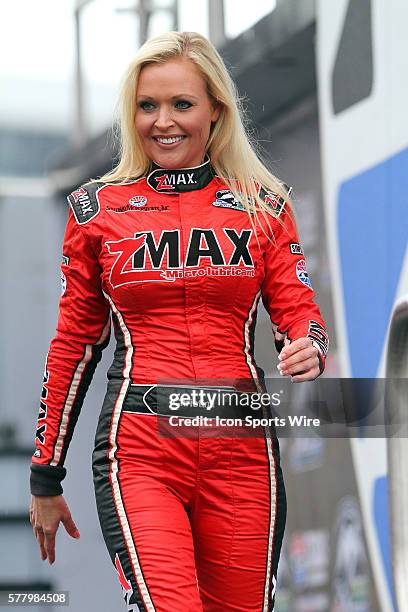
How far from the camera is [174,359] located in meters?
2.27

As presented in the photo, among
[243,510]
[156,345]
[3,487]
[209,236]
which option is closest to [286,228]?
[209,236]

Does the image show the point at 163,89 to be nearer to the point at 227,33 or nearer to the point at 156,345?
the point at 156,345

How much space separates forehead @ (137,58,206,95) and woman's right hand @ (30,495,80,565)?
0.76 meters

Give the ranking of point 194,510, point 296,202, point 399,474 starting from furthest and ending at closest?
point 296,202 < point 399,474 < point 194,510

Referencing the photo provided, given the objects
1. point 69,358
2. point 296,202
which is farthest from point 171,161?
point 296,202

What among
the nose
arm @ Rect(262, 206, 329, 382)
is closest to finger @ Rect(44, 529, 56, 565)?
arm @ Rect(262, 206, 329, 382)

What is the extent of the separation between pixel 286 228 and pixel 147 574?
0.68 meters

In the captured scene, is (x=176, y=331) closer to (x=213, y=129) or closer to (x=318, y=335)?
(x=318, y=335)

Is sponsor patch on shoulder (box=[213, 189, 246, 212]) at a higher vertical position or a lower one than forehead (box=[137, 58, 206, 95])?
lower

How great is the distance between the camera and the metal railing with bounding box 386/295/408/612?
3.01m

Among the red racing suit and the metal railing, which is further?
the metal railing

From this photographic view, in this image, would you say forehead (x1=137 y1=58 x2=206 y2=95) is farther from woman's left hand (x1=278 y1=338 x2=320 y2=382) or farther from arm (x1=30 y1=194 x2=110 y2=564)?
woman's left hand (x1=278 y1=338 x2=320 y2=382)

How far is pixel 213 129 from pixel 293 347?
0.52 meters

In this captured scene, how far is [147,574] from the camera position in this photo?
7.07 feet
